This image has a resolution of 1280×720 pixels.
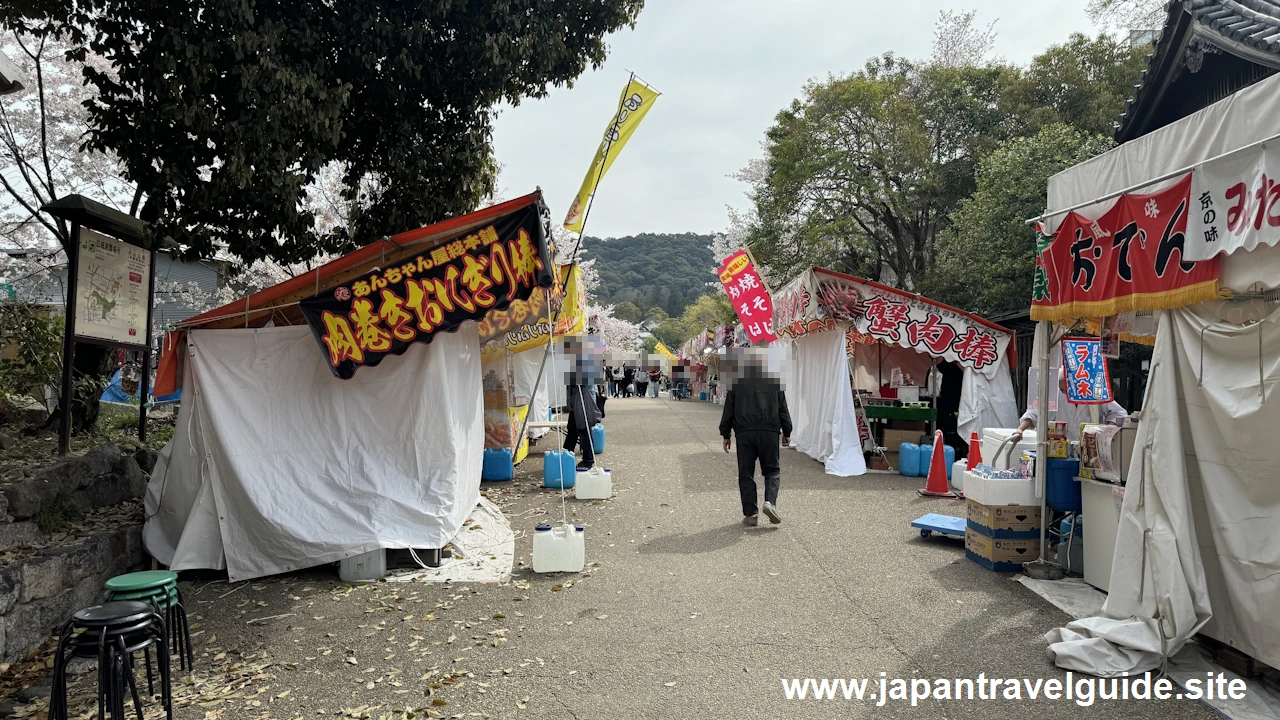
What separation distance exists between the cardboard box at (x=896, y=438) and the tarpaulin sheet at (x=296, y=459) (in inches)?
352

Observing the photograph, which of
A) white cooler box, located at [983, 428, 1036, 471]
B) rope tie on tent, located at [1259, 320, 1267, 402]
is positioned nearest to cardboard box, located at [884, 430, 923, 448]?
white cooler box, located at [983, 428, 1036, 471]

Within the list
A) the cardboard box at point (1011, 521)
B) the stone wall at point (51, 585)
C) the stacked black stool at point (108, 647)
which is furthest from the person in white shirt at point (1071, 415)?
the stone wall at point (51, 585)

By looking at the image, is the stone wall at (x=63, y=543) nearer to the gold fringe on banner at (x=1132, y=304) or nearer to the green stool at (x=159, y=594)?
the green stool at (x=159, y=594)

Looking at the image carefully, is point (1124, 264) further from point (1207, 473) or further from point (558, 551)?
point (558, 551)

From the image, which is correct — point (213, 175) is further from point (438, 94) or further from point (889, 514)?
point (889, 514)

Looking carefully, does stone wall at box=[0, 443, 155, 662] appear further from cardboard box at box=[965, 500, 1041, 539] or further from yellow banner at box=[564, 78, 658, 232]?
cardboard box at box=[965, 500, 1041, 539]

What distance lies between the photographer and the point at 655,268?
340 ft

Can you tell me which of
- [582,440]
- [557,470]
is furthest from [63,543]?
[582,440]

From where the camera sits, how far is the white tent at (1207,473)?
13.4 ft

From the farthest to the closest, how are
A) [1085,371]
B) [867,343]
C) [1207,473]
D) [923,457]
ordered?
[867,343] < [923,457] < [1085,371] < [1207,473]

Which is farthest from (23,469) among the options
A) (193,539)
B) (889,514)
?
(889,514)

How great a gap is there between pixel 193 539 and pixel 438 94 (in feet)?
18.4

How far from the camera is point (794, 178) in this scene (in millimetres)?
22797

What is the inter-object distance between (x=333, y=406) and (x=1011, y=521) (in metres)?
6.30
